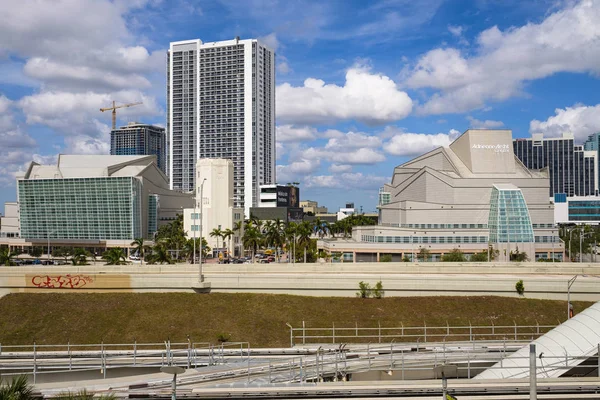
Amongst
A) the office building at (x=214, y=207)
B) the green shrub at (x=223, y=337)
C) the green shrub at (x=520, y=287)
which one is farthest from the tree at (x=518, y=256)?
the green shrub at (x=223, y=337)

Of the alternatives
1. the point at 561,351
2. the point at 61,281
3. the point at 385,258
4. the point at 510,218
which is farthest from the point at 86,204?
the point at 561,351

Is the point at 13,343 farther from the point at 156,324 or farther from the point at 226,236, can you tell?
the point at 226,236

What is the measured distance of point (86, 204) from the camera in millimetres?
129000

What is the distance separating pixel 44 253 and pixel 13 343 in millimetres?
97013

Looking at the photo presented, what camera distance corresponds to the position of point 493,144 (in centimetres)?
12294

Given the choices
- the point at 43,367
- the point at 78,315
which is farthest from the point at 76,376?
the point at 78,315

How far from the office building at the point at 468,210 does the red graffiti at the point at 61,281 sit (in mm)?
65346

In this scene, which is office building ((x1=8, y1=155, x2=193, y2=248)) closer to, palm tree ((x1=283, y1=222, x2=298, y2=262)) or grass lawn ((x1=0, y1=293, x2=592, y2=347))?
palm tree ((x1=283, y1=222, x2=298, y2=262))

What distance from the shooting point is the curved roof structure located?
25.2m

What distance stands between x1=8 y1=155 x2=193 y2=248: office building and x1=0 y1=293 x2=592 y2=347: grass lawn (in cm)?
7716

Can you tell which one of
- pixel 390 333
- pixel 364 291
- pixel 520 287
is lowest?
pixel 390 333

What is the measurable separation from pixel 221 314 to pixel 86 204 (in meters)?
94.6

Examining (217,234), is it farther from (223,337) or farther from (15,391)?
→ (15,391)

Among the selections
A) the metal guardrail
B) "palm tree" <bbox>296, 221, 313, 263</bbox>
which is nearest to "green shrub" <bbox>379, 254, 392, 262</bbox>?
"palm tree" <bbox>296, 221, 313, 263</bbox>
